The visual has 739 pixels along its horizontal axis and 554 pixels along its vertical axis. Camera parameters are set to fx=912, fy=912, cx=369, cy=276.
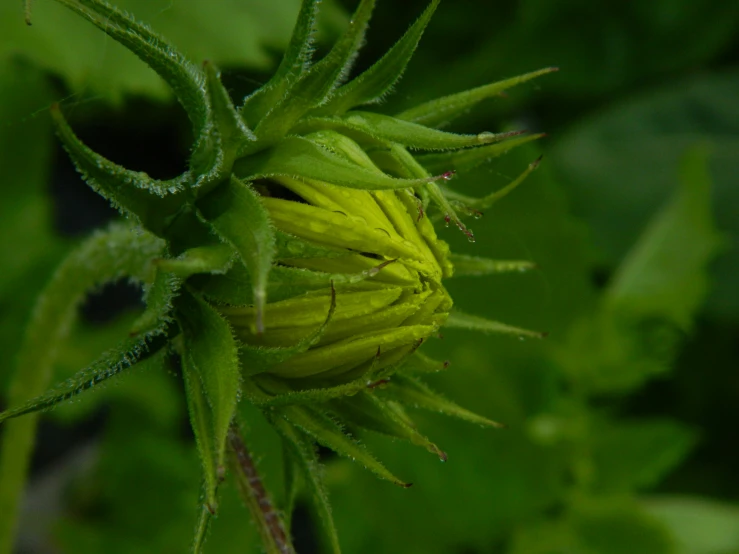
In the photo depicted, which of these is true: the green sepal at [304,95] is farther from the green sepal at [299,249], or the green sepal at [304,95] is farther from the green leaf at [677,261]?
the green leaf at [677,261]

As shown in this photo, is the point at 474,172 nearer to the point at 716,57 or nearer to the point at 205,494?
the point at 205,494

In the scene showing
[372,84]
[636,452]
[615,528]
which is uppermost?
[372,84]

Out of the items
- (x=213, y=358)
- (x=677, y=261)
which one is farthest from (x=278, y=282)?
(x=677, y=261)

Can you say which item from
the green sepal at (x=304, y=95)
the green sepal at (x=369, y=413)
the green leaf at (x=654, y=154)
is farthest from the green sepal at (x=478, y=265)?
the green leaf at (x=654, y=154)

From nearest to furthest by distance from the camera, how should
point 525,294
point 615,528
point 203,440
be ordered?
point 203,440
point 615,528
point 525,294

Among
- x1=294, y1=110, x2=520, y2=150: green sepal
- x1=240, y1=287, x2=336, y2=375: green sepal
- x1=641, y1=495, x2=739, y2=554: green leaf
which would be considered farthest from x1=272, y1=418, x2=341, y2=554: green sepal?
x1=641, y1=495, x2=739, y2=554: green leaf

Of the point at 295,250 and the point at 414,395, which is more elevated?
the point at 295,250

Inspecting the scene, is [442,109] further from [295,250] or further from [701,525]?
[701,525]
